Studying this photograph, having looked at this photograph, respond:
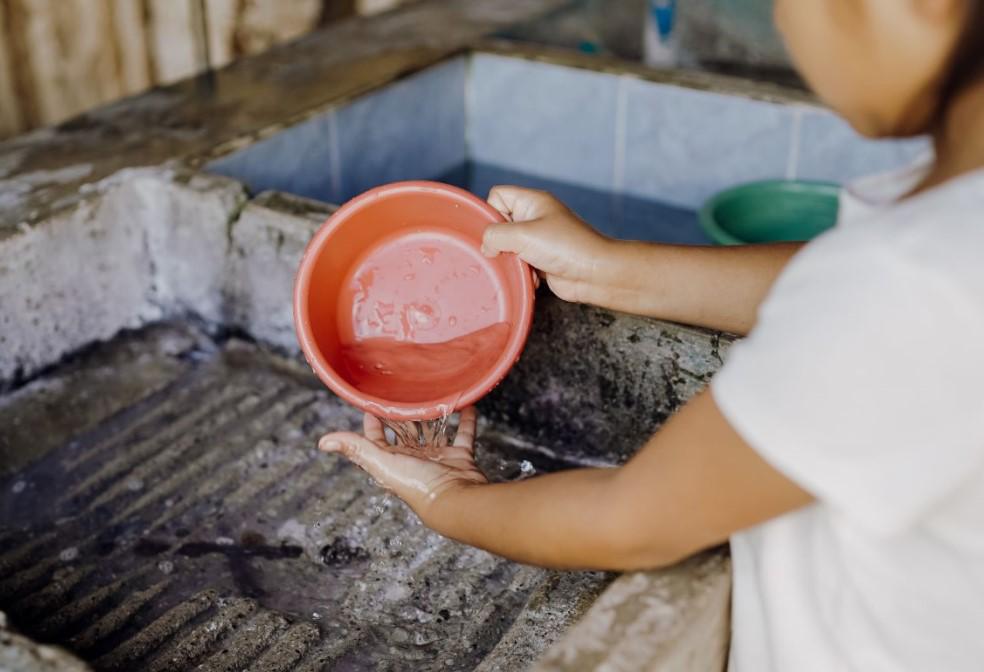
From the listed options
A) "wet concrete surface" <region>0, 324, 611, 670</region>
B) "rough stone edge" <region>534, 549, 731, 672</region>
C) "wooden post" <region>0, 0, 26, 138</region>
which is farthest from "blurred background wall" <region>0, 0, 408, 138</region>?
"rough stone edge" <region>534, 549, 731, 672</region>

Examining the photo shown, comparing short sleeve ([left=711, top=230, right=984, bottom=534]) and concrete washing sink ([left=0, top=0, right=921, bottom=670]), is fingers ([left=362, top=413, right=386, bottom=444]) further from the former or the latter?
short sleeve ([left=711, top=230, right=984, bottom=534])

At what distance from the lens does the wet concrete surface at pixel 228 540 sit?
162 centimetres

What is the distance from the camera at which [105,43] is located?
435 cm

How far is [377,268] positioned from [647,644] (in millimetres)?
929

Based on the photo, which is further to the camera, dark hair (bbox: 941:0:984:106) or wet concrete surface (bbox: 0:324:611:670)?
wet concrete surface (bbox: 0:324:611:670)

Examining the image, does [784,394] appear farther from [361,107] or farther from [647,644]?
[361,107]

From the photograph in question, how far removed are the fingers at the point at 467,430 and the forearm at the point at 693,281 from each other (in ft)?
0.89

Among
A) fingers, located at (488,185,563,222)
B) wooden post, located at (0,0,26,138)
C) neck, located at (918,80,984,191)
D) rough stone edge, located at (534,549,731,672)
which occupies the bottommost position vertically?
wooden post, located at (0,0,26,138)

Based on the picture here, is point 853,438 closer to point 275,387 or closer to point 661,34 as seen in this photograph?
point 275,387

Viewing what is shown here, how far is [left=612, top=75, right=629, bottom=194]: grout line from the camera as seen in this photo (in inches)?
122

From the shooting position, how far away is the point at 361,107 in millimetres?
2924

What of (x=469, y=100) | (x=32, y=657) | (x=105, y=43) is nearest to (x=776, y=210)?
(x=469, y=100)

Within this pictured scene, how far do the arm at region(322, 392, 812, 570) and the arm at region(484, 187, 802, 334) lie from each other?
40cm

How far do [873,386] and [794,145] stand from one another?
223cm
